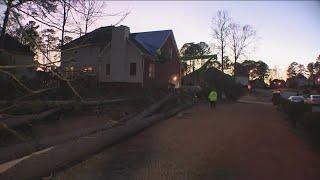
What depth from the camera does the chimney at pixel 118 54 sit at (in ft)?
115

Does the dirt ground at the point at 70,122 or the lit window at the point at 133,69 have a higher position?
the lit window at the point at 133,69

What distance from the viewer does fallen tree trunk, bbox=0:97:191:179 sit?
705 cm

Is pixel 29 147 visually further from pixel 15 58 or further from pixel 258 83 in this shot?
pixel 258 83

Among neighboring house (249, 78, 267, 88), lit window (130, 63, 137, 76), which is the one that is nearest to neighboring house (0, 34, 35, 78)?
lit window (130, 63, 137, 76)

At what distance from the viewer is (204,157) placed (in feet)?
34.1

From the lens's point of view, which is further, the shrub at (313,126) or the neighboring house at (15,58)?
the shrub at (313,126)

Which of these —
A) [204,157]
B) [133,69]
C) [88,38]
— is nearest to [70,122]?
[204,157]

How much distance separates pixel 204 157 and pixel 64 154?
3954mm

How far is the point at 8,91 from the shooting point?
16.9 m

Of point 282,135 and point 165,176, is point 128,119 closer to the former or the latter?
point 282,135

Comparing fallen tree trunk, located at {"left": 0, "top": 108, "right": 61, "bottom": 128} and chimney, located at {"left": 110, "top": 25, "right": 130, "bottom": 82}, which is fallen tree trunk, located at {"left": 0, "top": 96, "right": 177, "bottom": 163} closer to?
fallen tree trunk, located at {"left": 0, "top": 108, "right": 61, "bottom": 128}

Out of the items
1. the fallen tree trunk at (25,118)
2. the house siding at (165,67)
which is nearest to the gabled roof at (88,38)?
the fallen tree trunk at (25,118)

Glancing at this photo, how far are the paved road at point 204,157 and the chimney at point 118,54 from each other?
804 inches

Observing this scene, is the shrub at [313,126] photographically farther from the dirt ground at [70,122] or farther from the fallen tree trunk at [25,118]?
the fallen tree trunk at [25,118]
